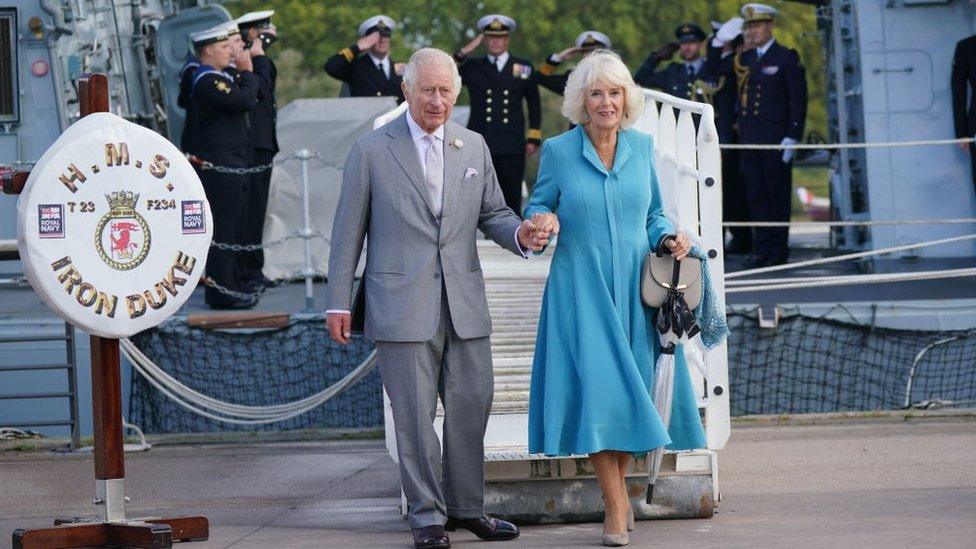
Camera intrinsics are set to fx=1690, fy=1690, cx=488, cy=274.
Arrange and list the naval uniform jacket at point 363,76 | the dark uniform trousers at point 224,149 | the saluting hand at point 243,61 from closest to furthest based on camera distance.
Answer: the dark uniform trousers at point 224,149, the saluting hand at point 243,61, the naval uniform jacket at point 363,76

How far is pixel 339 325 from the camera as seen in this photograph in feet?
20.3

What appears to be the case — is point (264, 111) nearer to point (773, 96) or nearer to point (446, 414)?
point (773, 96)

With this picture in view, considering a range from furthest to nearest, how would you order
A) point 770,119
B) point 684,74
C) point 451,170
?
point 684,74
point 770,119
point 451,170

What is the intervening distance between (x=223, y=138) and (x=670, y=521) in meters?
6.21

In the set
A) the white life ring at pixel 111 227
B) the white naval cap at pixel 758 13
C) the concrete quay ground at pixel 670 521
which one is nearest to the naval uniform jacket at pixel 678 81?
the white naval cap at pixel 758 13

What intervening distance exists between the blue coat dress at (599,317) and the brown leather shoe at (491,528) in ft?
1.20

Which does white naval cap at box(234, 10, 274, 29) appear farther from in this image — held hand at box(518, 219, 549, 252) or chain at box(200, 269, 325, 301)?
held hand at box(518, 219, 549, 252)

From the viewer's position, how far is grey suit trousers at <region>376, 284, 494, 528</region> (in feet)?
20.2

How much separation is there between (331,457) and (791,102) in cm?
655

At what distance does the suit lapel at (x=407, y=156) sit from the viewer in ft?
20.5

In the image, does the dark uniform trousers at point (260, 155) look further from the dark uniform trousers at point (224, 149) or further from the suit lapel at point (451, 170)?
the suit lapel at point (451, 170)

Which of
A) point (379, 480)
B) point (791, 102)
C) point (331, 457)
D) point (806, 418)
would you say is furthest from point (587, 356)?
point (791, 102)

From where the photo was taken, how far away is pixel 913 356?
36.3 ft

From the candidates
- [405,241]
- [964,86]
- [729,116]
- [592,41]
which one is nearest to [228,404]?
[405,241]
